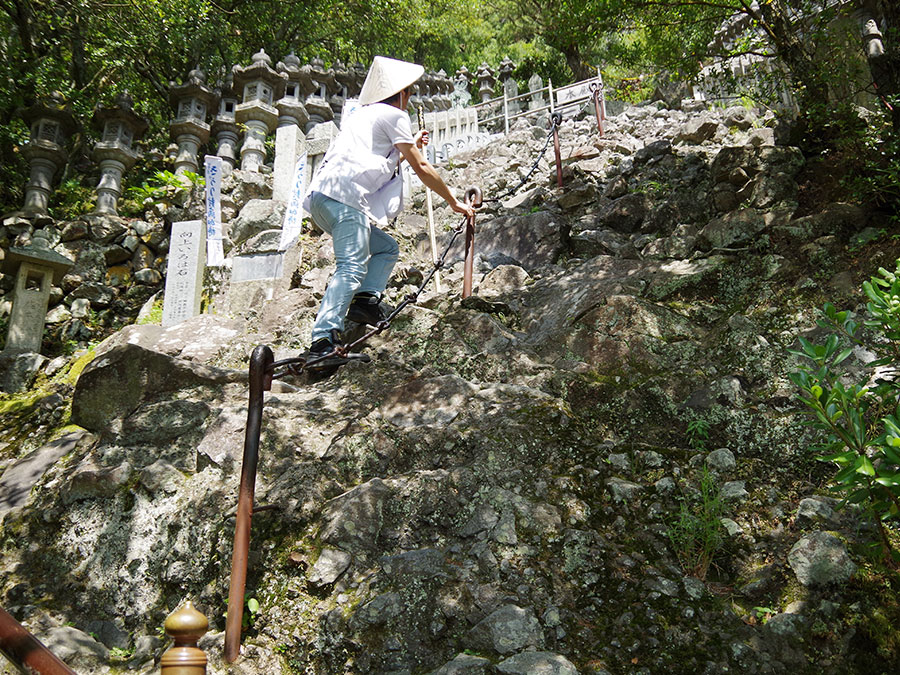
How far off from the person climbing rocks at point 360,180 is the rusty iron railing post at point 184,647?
2.40 meters

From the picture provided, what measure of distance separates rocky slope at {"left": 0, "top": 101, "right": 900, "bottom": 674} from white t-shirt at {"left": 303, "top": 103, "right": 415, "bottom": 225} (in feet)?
4.03

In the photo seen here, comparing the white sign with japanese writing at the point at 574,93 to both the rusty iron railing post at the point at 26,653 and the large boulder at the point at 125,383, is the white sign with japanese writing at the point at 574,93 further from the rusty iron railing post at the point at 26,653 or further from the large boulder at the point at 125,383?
the rusty iron railing post at the point at 26,653

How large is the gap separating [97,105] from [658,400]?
15.6 metres

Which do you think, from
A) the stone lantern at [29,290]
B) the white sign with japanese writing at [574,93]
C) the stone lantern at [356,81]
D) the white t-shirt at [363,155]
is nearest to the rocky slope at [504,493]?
the white t-shirt at [363,155]

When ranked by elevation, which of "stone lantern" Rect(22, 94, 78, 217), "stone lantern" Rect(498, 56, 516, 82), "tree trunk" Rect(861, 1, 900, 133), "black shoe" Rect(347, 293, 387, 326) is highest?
"stone lantern" Rect(498, 56, 516, 82)

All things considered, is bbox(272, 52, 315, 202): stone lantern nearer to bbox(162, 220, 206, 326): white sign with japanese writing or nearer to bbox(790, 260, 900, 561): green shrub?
bbox(162, 220, 206, 326): white sign with japanese writing

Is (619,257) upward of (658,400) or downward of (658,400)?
upward

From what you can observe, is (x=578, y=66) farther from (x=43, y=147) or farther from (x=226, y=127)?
(x=43, y=147)

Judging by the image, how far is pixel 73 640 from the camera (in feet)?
9.18

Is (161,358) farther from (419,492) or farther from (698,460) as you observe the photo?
(698,460)

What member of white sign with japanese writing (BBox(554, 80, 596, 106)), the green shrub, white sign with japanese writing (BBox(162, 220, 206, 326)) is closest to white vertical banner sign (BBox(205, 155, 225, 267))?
white sign with japanese writing (BBox(162, 220, 206, 326))

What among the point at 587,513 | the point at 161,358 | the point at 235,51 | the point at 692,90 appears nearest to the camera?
the point at 587,513

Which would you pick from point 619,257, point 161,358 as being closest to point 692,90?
point 619,257

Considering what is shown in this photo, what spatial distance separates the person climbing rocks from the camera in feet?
13.9
